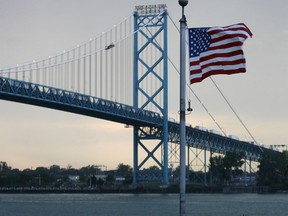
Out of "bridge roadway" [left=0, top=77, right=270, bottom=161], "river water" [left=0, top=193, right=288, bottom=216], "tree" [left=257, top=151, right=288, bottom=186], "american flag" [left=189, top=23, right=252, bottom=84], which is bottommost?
"river water" [left=0, top=193, right=288, bottom=216]

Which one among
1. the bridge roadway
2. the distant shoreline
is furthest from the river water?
the distant shoreline

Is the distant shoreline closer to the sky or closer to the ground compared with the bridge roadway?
closer to the ground

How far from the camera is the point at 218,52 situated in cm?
1683

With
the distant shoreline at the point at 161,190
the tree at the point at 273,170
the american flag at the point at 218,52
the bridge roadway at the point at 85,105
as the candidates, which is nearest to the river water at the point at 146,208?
the bridge roadway at the point at 85,105

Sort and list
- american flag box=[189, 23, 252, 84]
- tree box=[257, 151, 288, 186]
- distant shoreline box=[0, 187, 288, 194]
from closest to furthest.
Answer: american flag box=[189, 23, 252, 84]
distant shoreline box=[0, 187, 288, 194]
tree box=[257, 151, 288, 186]

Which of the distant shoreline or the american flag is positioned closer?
the american flag

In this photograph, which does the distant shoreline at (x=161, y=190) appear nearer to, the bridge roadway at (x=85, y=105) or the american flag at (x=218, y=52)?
the bridge roadway at (x=85, y=105)

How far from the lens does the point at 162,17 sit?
8612 centimetres

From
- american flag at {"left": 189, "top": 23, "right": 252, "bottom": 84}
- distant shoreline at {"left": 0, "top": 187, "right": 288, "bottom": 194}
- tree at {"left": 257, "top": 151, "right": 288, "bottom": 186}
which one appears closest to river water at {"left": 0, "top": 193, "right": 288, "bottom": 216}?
distant shoreline at {"left": 0, "top": 187, "right": 288, "bottom": 194}

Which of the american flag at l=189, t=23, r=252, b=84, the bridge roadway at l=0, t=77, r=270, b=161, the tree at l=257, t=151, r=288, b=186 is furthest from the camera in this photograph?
the tree at l=257, t=151, r=288, b=186

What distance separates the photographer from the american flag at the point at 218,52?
16.7m

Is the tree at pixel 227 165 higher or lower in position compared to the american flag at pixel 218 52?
higher

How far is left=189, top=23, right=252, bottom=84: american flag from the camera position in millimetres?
16719

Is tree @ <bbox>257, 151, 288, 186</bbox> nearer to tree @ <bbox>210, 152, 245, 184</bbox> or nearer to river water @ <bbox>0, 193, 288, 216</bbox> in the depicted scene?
tree @ <bbox>210, 152, 245, 184</bbox>
